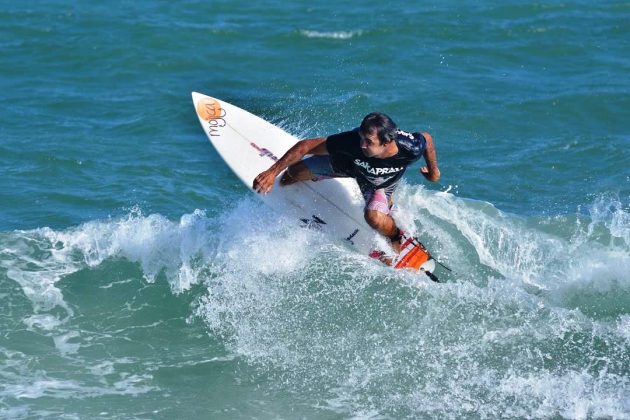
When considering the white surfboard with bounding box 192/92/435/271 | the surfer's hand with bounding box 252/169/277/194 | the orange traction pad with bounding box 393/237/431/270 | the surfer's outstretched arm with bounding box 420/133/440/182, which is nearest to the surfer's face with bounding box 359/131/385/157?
the surfer's outstretched arm with bounding box 420/133/440/182

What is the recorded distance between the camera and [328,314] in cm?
912

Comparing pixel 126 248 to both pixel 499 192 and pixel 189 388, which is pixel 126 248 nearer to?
pixel 189 388

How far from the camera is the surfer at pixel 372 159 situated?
26.8 ft

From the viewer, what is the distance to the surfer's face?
811 centimetres

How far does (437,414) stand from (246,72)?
9.54 meters

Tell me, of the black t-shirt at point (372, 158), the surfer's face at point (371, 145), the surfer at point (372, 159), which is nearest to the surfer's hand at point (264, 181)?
the surfer at point (372, 159)

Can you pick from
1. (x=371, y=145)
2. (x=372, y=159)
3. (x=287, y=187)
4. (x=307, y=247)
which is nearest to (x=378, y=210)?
(x=372, y=159)

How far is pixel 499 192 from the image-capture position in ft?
39.6

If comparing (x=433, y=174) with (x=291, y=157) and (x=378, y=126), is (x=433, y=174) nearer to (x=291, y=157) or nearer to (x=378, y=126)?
(x=378, y=126)

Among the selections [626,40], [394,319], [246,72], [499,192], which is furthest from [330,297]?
[626,40]

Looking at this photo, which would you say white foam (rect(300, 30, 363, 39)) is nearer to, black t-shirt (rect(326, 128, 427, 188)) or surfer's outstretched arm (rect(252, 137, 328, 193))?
black t-shirt (rect(326, 128, 427, 188))

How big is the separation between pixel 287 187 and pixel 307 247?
67cm

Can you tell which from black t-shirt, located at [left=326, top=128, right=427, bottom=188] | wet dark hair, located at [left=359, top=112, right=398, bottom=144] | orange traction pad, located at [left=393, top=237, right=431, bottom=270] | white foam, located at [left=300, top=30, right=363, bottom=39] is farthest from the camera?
white foam, located at [left=300, top=30, right=363, bottom=39]

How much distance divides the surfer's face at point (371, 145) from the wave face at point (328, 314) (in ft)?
4.88
